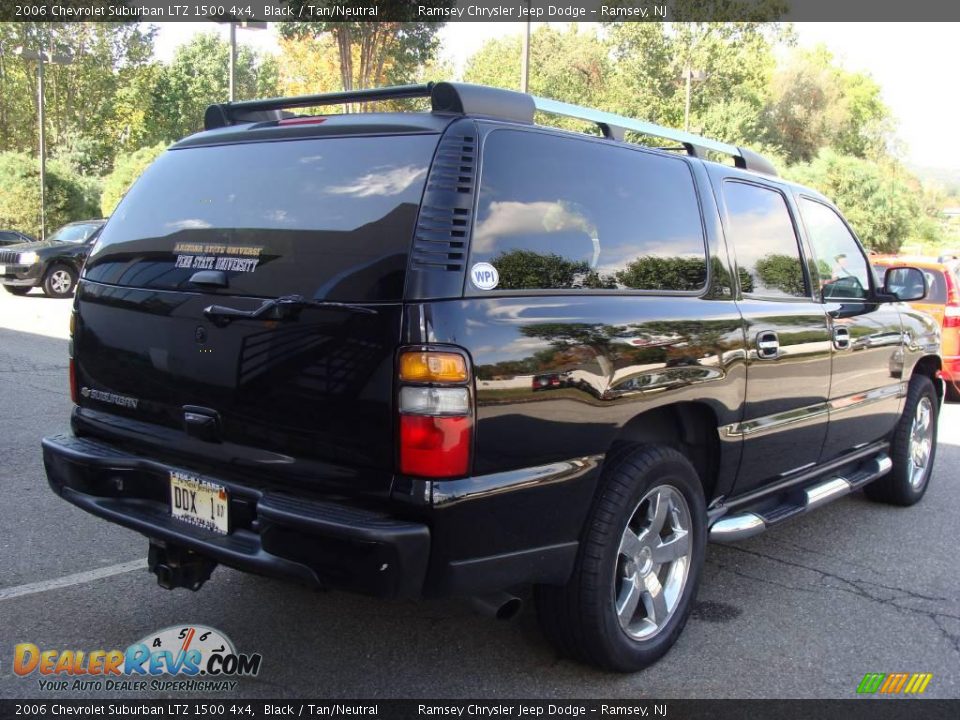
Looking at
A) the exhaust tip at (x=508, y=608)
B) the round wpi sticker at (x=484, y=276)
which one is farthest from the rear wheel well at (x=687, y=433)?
the round wpi sticker at (x=484, y=276)

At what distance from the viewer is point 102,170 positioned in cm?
5550

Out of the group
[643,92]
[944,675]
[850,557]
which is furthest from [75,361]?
[643,92]

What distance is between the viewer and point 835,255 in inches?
201

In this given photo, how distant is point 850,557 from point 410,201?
3.39 m

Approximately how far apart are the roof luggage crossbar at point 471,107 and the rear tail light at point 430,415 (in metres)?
0.91

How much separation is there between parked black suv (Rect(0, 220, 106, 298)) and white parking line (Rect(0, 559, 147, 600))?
15.5 meters

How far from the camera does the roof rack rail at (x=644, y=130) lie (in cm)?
352

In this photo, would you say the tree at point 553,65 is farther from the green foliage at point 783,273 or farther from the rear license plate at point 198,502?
the rear license plate at point 198,502

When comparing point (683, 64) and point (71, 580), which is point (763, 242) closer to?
point (71, 580)

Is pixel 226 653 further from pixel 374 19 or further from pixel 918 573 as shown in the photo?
pixel 374 19

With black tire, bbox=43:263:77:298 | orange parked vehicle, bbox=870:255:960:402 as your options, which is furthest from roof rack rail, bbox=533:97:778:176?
black tire, bbox=43:263:77:298

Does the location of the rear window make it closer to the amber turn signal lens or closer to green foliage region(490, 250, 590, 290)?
the amber turn signal lens

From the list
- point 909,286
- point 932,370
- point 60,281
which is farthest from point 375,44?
point 909,286

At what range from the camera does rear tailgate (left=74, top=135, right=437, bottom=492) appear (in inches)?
110
